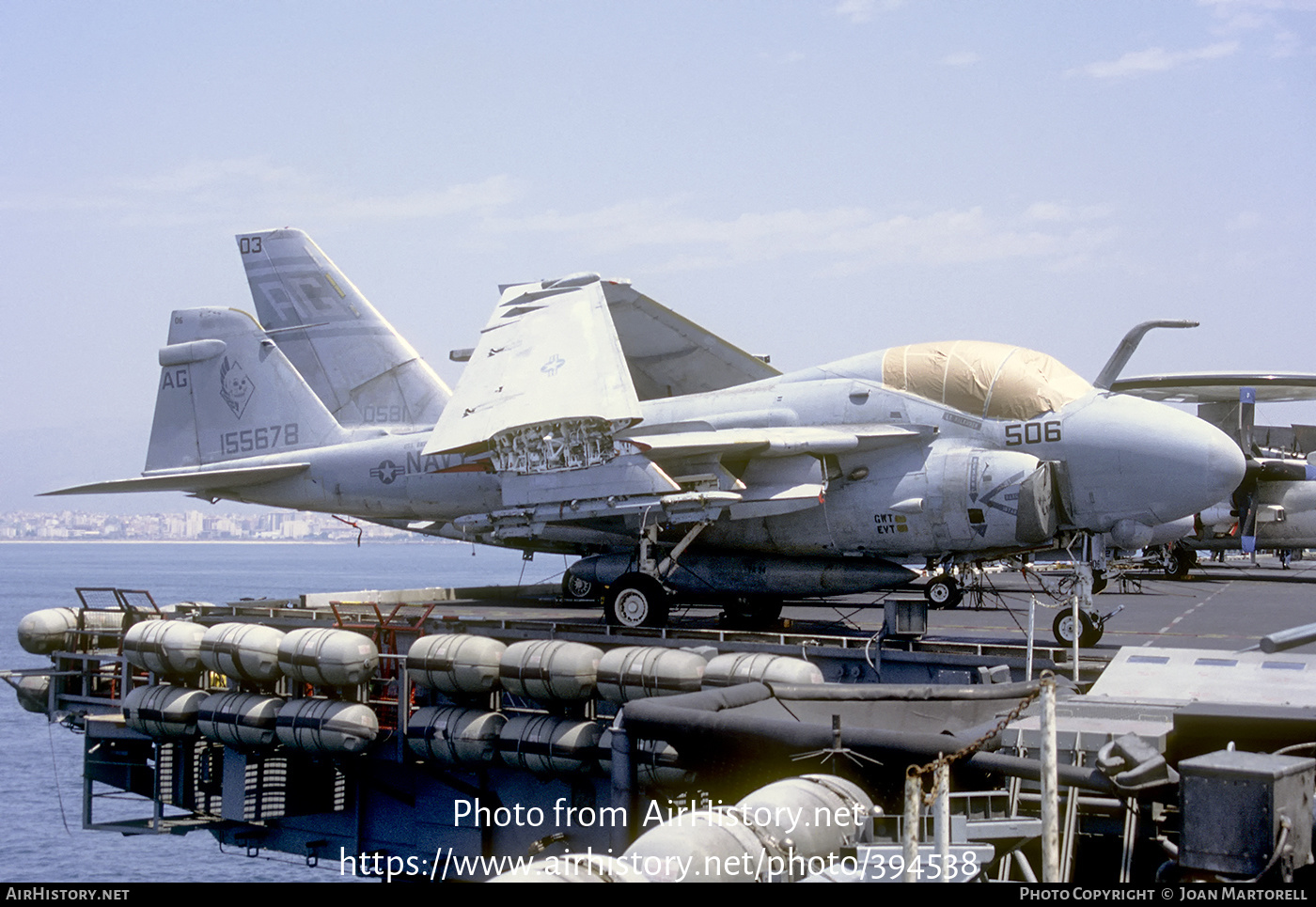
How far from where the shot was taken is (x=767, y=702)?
487 inches

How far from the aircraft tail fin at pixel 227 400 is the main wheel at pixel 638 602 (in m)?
8.76

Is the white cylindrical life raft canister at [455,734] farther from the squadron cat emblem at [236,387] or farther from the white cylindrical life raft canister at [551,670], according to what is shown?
the squadron cat emblem at [236,387]

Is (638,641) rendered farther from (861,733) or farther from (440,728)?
(861,733)

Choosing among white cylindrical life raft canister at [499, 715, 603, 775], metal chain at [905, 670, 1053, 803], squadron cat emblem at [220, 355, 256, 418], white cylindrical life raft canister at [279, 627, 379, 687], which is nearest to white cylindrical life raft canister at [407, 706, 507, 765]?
white cylindrical life raft canister at [499, 715, 603, 775]

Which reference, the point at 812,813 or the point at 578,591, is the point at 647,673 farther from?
the point at 578,591

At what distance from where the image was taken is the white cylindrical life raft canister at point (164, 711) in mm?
18641

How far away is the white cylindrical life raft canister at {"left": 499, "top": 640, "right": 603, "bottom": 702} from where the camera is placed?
51.0ft

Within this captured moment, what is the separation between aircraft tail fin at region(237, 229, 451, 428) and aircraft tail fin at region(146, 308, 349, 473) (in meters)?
1.41

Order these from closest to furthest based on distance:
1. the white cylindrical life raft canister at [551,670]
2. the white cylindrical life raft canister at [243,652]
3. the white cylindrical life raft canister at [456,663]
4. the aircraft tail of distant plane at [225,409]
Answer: the white cylindrical life raft canister at [551,670] < the white cylindrical life raft canister at [456,663] < the white cylindrical life raft canister at [243,652] < the aircraft tail of distant plane at [225,409]

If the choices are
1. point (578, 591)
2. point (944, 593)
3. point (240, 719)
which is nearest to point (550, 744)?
point (240, 719)

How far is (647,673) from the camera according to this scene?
1484 centimetres

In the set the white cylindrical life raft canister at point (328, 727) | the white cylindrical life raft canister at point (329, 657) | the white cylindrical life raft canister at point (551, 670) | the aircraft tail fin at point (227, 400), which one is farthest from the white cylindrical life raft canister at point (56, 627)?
the white cylindrical life raft canister at point (551, 670)

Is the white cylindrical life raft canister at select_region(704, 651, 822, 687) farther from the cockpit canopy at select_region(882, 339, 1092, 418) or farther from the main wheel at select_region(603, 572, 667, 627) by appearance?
the cockpit canopy at select_region(882, 339, 1092, 418)

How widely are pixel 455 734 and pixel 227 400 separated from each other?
1261 centimetres
